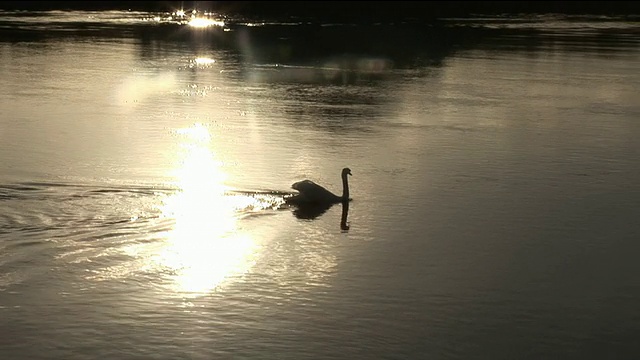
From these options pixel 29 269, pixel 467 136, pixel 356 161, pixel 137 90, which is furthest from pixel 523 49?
pixel 29 269

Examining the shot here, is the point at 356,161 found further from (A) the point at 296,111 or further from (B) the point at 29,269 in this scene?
(B) the point at 29,269

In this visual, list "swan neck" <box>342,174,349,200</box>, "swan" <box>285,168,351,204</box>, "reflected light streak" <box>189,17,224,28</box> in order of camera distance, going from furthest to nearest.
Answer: "reflected light streak" <box>189,17,224,28</box>
"swan neck" <box>342,174,349,200</box>
"swan" <box>285,168,351,204</box>

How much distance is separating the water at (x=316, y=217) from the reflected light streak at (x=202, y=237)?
5 centimetres

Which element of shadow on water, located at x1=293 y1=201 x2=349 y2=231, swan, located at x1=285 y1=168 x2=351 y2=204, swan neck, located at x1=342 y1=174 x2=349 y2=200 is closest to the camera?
shadow on water, located at x1=293 y1=201 x2=349 y2=231

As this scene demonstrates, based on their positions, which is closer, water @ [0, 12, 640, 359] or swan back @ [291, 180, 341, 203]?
water @ [0, 12, 640, 359]

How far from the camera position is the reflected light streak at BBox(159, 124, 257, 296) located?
46.0 ft

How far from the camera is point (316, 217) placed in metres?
17.3

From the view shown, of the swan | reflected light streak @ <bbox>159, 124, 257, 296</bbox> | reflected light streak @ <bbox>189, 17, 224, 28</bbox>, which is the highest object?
the swan

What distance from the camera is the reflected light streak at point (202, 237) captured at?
14016 mm

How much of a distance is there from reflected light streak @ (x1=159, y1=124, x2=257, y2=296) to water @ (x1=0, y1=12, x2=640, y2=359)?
0.16 ft

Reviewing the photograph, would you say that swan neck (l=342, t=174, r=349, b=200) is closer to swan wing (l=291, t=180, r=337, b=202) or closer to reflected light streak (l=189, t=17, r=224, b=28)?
swan wing (l=291, t=180, r=337, b=202)

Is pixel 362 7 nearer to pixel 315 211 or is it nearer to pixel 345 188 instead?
pixel 345 188

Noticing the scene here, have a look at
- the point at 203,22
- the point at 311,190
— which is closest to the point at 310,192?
the point at 311,190

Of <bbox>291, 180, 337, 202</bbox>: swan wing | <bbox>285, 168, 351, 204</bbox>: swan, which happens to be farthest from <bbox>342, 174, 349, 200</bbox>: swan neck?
<bbox>291, 180, 337, 202</bbox>: swan wing
